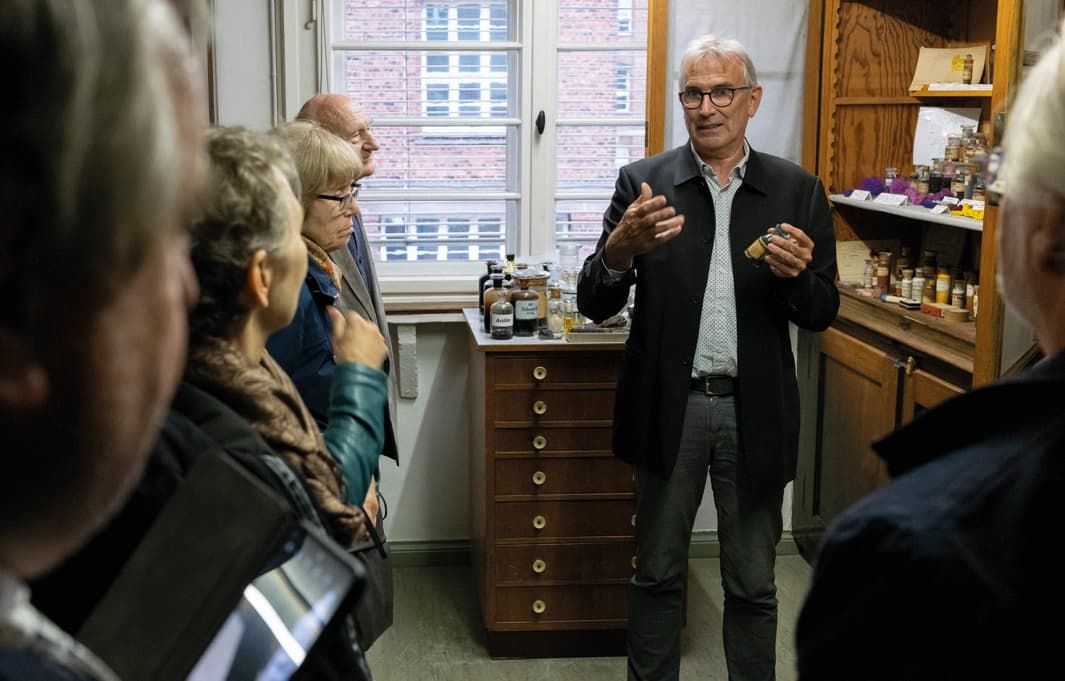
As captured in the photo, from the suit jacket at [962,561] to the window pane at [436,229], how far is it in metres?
3.37

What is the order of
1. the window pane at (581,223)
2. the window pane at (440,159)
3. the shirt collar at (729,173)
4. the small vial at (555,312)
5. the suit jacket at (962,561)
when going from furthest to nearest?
the window pane at (581,223), the window pane at (440,159), the small vial at (555,312), the shirt collar at (729,173), the suit jacket at (962,561)

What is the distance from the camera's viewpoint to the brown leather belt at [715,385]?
309 centimetres

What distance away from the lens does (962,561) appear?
0.84m

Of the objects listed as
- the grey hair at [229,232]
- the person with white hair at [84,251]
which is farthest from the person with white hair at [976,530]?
the grey hair at [229,232]

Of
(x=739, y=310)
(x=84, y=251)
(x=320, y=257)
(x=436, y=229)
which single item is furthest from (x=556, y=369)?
(x=84, y=251)

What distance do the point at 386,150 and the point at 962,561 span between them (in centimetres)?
348

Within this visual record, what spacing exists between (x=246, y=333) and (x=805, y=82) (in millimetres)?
2911

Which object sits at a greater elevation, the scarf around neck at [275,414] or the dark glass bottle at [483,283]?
the scarf around neck at [275,414]

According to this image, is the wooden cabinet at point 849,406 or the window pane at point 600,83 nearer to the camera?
the wooden cabinet at point 849,406

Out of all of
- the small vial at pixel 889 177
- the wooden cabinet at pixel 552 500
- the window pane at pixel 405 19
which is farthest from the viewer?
the window pane at pixel 405 19

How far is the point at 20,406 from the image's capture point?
18.1 inches

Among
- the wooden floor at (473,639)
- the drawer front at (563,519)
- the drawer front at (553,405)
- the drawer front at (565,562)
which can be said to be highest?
the drawer front at (553,405)

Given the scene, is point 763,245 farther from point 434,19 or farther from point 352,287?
point 434,19

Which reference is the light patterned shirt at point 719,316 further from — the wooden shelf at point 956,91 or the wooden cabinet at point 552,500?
the wooden shelf at point 956,91
